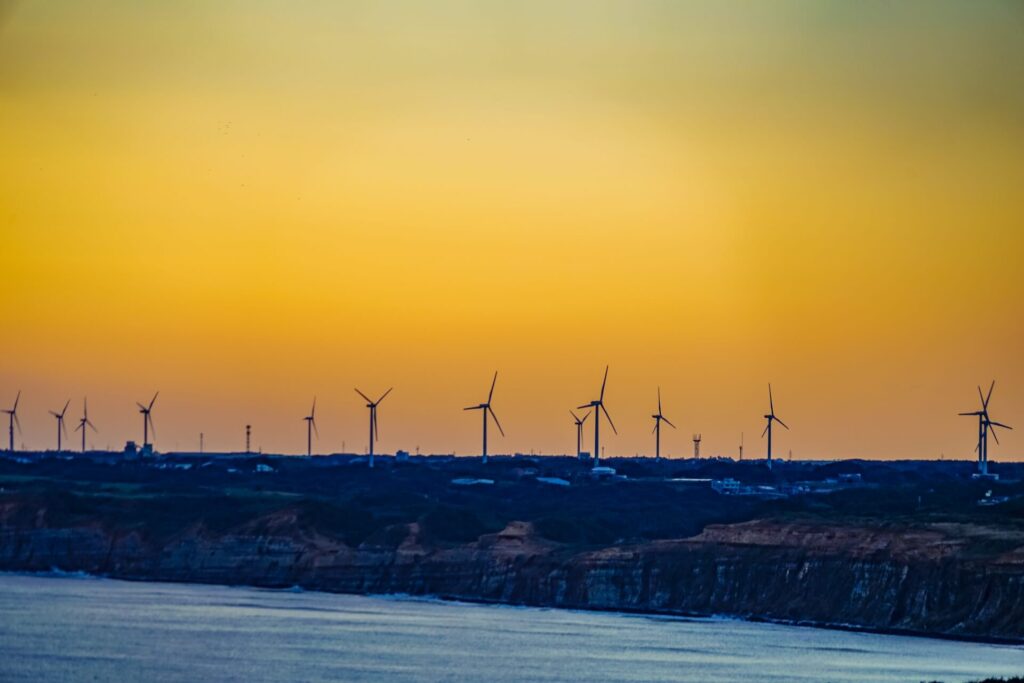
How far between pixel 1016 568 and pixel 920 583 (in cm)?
796

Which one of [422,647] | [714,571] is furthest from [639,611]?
[422,647]

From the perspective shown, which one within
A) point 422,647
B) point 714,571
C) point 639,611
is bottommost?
point 422,647

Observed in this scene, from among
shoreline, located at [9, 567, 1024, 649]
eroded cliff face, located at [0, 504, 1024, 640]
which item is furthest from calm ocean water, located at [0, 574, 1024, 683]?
eroded cliff face, located at [0, 504, 1024, 640]

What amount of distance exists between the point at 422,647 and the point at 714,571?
144ft

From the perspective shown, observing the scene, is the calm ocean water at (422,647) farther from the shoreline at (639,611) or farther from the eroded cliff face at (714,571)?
the eroded cliff face at (714,571)

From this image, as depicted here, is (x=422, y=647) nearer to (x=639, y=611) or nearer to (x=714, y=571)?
(x=639, y=611)

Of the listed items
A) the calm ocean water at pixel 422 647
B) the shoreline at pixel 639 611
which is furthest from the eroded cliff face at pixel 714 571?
the calm ocean water at pixel 422 647

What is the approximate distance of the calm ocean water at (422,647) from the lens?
11294 cm

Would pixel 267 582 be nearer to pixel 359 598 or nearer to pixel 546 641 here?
pixel 359 598

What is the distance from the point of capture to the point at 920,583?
14788 cm

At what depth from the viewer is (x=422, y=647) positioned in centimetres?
12750

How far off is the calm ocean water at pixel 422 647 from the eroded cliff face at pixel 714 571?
6003 mm

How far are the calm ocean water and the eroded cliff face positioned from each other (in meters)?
6.00

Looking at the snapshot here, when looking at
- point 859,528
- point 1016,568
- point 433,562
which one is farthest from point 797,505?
point 1016,568
